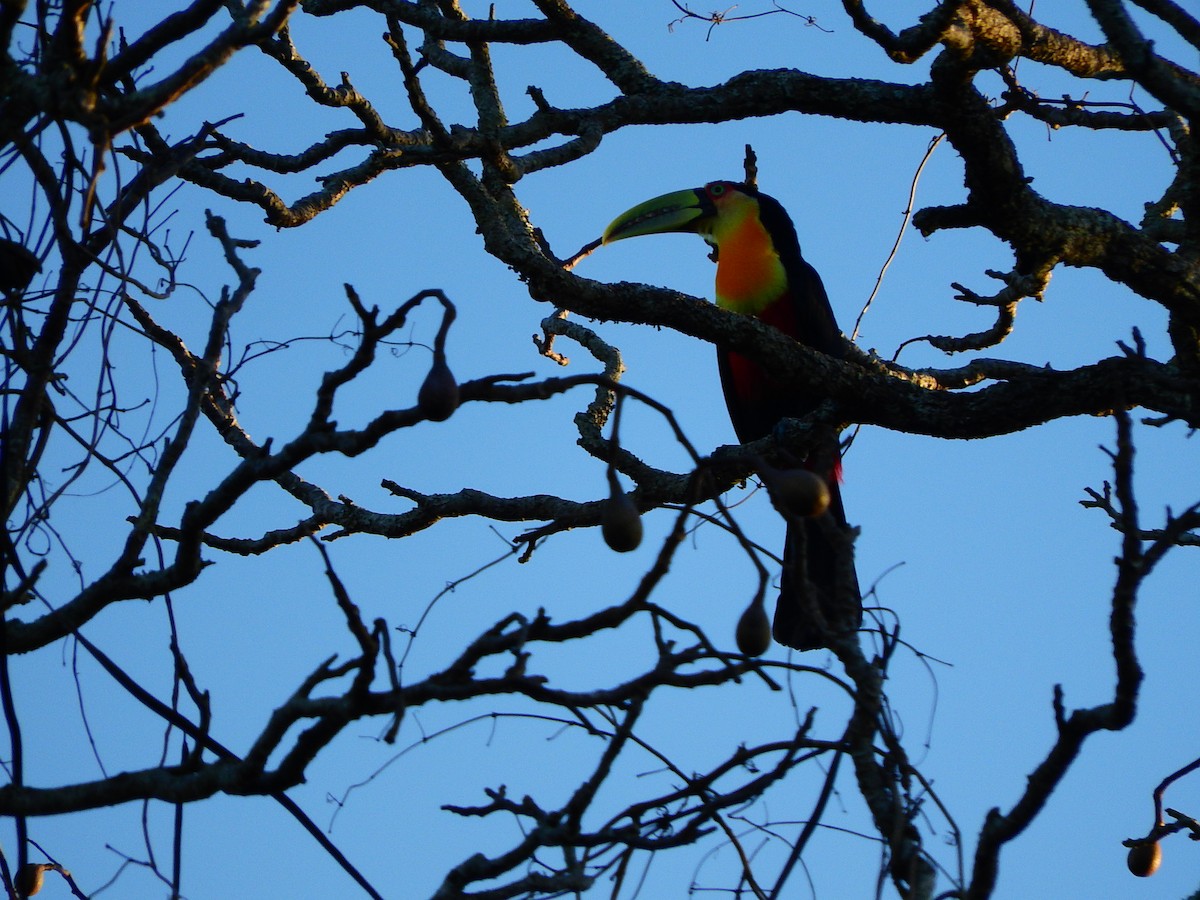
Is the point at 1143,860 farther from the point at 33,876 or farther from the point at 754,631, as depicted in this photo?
the point at 33,876

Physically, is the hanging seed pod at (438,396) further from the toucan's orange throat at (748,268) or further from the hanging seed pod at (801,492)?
the toucan's orange throat at (748,268)

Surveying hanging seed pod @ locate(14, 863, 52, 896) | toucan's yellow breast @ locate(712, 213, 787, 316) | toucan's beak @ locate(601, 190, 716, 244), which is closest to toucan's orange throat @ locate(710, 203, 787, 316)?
toucan's yellow breast @ locate(712, 213, 787, 316)

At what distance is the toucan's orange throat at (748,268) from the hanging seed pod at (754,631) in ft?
12.0

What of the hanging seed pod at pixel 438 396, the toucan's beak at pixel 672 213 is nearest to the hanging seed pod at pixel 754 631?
the hanging seed pod at pixel 438 396

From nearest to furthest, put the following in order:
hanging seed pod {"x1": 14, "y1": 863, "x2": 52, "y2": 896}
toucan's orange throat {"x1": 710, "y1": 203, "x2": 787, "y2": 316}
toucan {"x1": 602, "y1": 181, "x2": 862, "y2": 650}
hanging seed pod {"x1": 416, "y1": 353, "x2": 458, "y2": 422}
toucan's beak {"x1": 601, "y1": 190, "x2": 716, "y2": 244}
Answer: hanging seed pod {"x1": 416, "y1": 353, "x2": 458, "y2": 422} → hanging seed pod {"x1": 14, "y1": 863, "x2": 52, "y2": 896} → toucan {"x1": 602, "y1": 181, "x2": 862, "y2": 650} → toucan's orange throat {"x1": 710, "y1": 203, "x2": 787, "y2": 316} → toucan's beak {"x1": 601, "y1": 190, "x2": 716, "y2": 244}

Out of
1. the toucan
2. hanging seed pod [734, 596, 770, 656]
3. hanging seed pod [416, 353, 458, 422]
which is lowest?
hanging seed pod [734, 596, 770, 656]

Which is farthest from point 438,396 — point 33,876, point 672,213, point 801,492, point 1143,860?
point 672,213

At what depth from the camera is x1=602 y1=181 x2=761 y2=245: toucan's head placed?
218 inches

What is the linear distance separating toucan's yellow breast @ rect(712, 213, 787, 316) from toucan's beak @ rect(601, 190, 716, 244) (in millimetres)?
173

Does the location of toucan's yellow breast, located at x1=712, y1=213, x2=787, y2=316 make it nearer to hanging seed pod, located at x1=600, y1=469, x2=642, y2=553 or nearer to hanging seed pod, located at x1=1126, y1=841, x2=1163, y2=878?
hanging seed pod, located at x1=1126, y1=841, x2=1163, y2=878

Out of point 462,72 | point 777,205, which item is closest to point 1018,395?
point 462,72

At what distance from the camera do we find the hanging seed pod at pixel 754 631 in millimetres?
1427

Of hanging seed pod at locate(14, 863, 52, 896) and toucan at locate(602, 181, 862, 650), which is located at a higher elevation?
toucan at locate(602, 181, 862, 650)

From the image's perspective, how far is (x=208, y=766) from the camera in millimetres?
1400
